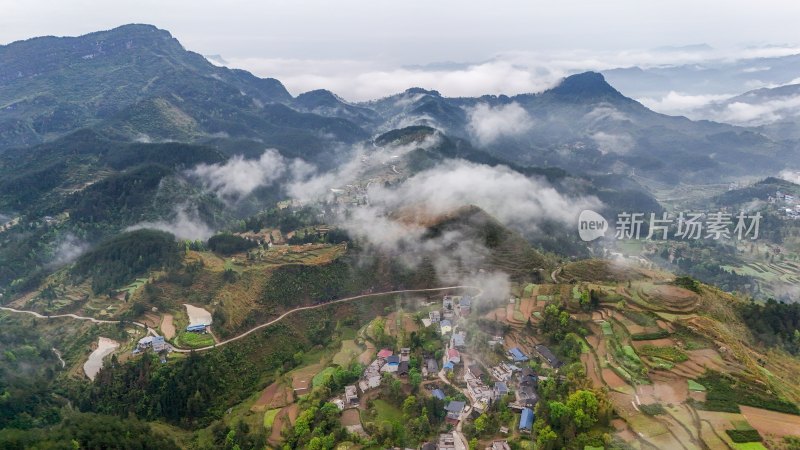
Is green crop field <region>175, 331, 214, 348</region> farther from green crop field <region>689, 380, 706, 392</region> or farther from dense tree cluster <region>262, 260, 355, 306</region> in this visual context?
green crop field <region>689, 380, 706, 392</region>

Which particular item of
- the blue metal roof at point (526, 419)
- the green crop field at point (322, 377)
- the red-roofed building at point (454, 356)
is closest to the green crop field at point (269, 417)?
the green crop field at point (322, 377)

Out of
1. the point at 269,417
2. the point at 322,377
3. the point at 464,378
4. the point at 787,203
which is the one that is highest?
the point at 787,203

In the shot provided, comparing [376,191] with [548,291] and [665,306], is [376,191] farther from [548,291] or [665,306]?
[665,306]

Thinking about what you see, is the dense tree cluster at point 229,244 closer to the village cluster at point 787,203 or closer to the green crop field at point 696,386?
the green crop field at point 696,386

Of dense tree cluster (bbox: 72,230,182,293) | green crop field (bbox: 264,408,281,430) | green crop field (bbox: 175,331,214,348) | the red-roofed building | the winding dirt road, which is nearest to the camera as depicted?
green crop field (bbox: 264,408,281,430)

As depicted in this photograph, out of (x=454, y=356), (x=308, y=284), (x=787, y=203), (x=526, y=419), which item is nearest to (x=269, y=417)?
(x=454, y=356)

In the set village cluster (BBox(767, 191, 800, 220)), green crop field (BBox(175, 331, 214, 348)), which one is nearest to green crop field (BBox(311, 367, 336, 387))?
green crop field (BBox(175, 331, 214, 348))

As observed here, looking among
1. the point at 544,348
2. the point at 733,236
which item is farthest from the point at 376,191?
the point at 733,236

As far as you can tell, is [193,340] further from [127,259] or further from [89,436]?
[127,259]
